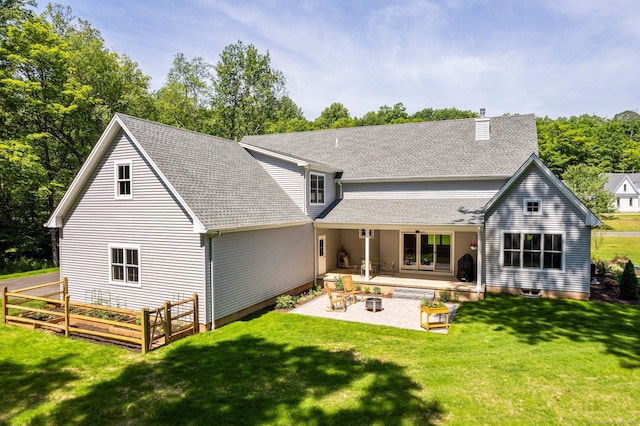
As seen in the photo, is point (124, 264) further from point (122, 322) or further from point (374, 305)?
point (374, 305)

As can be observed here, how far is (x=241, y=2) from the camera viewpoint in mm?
15430

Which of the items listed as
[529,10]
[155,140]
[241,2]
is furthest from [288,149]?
[529,10]

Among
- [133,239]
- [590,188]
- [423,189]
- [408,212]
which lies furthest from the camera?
[590,188]

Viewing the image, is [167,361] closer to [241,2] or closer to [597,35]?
[241,2]

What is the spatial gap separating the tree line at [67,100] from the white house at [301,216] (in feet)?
40.8

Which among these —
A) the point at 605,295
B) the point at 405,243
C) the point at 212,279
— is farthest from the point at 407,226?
the point at 212,279

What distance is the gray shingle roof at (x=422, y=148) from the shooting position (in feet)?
61.8

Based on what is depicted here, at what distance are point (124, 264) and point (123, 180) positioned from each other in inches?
121

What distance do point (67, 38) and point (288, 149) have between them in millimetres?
21381

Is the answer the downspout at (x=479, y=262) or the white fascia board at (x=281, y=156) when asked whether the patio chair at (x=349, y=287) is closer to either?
the downspout at (x=479, y=262)

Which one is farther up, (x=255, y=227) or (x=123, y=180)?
(x=123, y=180)

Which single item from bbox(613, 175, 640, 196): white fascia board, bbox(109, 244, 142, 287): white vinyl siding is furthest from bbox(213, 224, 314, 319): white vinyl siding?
bbox(613, 175, 640, 196): white fascia board

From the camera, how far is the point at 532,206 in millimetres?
15523

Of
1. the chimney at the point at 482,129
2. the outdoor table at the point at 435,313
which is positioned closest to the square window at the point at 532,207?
the chimney at the point at 482,129
